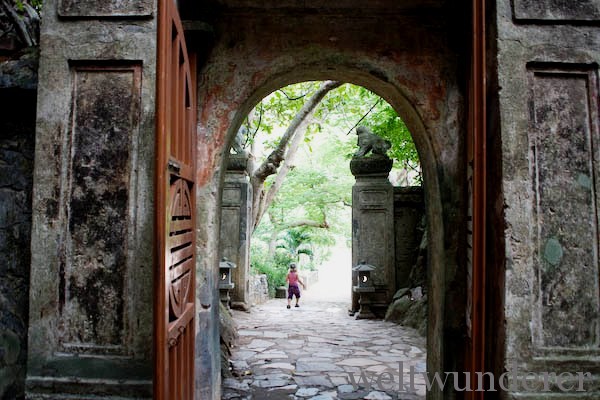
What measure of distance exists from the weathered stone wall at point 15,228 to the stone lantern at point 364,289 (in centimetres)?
630

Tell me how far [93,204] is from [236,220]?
6780mm

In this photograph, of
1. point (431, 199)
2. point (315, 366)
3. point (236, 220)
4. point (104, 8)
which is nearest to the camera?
point (104, 8)

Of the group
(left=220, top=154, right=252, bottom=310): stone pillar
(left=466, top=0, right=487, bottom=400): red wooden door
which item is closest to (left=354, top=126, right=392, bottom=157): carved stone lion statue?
(left=220, top=154, right=252, bottom=310): stone pillar

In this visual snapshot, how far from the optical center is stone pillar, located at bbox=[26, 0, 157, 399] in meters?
2.77

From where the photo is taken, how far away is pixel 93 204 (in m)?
2.83

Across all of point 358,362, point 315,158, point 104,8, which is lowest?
point 358,362

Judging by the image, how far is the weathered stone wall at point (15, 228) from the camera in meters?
3.08

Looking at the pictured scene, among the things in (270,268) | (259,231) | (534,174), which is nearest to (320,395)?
(534,174)

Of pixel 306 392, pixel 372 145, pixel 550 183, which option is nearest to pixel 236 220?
pixel 372 145

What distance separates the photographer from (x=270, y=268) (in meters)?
13.4

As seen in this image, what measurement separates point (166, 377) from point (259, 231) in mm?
15920

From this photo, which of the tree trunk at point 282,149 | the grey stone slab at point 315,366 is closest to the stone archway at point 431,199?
the grey stone slab at point 315,366

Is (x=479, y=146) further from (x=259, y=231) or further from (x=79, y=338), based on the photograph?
(x=259, y=231)

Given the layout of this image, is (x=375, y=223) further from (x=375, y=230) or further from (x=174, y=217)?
(x=174, y=217)
